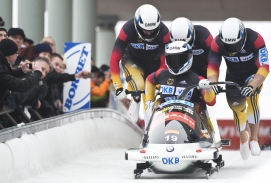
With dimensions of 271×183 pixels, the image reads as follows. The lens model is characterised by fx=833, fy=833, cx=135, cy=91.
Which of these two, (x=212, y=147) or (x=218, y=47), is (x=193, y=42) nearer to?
(x=218, y=47)

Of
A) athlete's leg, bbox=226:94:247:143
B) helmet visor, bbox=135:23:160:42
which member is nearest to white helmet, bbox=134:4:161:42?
helmet visor, bbox=135:23:160:42

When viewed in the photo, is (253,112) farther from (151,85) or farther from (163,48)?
(151,85)

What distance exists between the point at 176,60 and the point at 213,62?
132 cm

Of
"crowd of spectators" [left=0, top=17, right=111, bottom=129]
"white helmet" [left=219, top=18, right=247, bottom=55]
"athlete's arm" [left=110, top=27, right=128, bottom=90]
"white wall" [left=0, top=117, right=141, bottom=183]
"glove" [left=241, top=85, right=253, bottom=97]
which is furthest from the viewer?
"athlete's arm" [left=110, top=27, right=128, bottom=90]

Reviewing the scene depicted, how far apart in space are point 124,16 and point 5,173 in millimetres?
26318

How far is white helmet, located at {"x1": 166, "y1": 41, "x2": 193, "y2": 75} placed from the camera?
9578 millimetres

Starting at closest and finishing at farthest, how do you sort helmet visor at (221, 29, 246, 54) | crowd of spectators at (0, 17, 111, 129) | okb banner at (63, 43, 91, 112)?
crowd of spectators at (0, 17, 111, 129) → helmet visor at (221, 29, 246, 54) → okb banner at (63, 43, 91, 112)

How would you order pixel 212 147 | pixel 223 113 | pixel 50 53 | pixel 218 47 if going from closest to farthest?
pixel 212 147 < pixel 218 47 < pixel 50 53 < pixel 223 113

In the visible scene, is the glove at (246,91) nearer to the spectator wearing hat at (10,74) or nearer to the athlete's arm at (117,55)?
the athlete's arm at (117,55)

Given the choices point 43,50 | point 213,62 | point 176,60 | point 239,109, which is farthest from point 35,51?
point 176,60

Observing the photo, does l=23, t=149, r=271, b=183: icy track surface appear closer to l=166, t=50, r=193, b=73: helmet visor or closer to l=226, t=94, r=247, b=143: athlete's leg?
l=226, t=94, r=247, b=143: athlete's leg

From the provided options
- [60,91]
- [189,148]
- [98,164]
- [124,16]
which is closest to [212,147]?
[189,148]

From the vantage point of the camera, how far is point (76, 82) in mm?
14367

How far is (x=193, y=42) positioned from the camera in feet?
37.0
